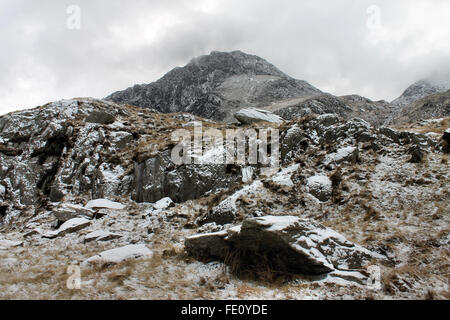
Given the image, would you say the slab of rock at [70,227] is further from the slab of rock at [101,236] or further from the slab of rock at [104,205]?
the slab of rock at [101,236]

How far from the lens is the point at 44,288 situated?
6457 mm

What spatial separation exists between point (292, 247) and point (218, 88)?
388ft

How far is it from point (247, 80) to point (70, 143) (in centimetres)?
11002

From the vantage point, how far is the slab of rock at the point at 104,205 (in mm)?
14766

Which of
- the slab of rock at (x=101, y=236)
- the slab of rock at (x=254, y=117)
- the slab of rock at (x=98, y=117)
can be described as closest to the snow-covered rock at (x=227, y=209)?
the slab of rock at (x=101, y=236)

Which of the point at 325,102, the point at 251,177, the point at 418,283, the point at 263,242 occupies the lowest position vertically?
the point at 418,283

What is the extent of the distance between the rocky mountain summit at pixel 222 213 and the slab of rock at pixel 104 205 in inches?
6.5

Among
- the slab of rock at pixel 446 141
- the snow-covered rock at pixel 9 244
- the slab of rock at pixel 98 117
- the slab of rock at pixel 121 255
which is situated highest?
the slab of rock at pixel 98 117

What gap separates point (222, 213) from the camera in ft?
39.2

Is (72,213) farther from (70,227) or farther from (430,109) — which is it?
(430,109)

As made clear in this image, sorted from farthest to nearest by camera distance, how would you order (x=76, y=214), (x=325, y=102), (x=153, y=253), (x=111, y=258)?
(x=325, y=102) < (x=76, y=214) < (x=153, y=253) < (x=111, y=258)

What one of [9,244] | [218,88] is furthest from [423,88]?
[9,244]

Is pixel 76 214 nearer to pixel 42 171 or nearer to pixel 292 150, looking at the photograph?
pixel 42 171
